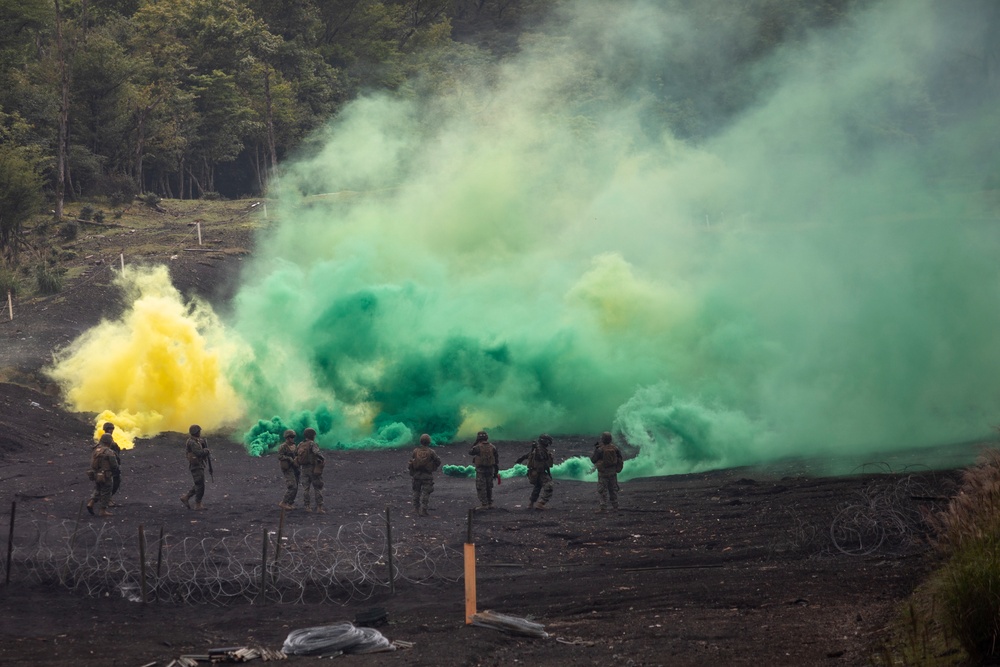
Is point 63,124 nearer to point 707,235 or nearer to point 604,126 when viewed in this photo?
point 604,126

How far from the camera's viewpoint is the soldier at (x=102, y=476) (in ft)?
63.2

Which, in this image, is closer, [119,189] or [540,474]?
[540,474]

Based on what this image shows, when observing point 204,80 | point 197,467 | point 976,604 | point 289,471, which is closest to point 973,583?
point 976,604

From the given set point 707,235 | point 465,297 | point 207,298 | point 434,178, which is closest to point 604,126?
point 434,178

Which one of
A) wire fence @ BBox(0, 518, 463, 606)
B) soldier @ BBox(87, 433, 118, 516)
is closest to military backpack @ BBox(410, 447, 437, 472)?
wire fence @ BBox(0, 518, 463, 606)

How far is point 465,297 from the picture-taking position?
33.6 metres

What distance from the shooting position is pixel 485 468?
20.4 meters

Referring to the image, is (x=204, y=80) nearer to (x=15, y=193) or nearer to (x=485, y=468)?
(x=15, y=193)

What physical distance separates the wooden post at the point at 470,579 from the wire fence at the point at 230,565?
2057 mm

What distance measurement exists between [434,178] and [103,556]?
89.7 feet

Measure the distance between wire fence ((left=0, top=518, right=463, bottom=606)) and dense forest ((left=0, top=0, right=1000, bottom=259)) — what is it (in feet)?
92.3

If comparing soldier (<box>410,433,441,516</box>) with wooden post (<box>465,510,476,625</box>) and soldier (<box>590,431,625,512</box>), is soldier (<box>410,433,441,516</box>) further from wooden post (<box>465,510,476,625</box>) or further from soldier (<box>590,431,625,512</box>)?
wooden post (<box>465,510,476,625</box>)

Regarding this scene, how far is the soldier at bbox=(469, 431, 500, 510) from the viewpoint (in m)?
20.4

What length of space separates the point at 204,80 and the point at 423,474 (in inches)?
1651
